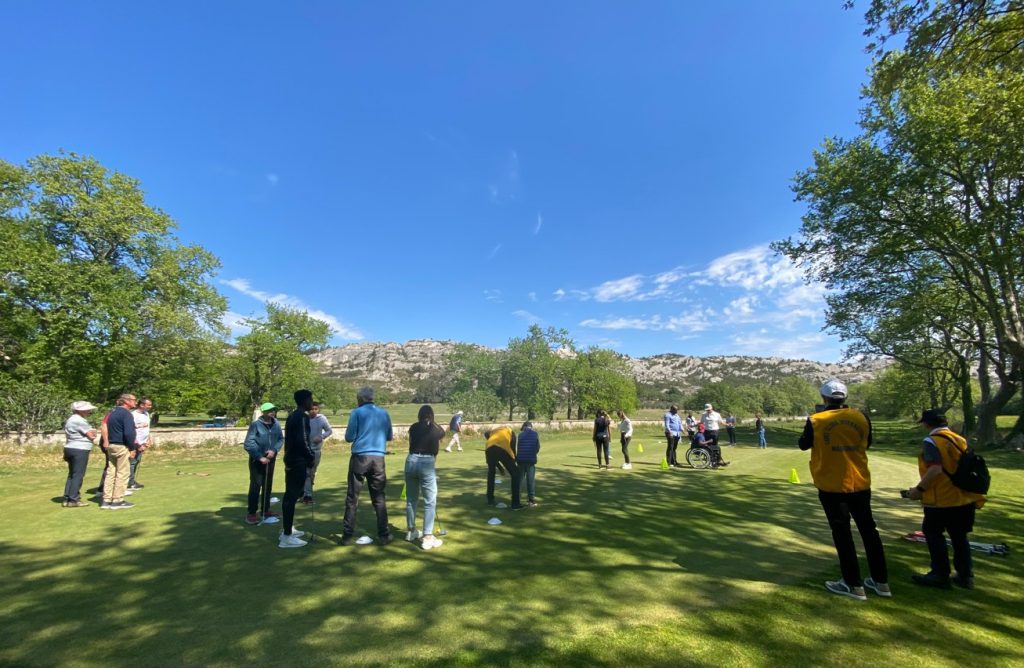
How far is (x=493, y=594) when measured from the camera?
4.84 meters

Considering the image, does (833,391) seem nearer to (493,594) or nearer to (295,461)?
(493,594)

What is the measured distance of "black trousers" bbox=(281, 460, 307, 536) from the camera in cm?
645

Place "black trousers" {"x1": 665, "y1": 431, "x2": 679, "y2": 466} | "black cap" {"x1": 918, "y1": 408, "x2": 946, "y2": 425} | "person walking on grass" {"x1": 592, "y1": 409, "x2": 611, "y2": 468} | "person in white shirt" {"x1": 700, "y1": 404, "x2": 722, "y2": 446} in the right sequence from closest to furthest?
"black cap" {"x1": 918, "y1": 408, "x2": 946, "y2": 425} < "person walking on grass" {"x1": 592, "y1": 409, "x2": 611, "y2": 468} < "black trousers" {"x1": 665, "y1": 431, "x2": 679, "y2": 466} < "person in white shirt" {"x1": 700, "y1": 404, "x2": 722, "y2": 446}

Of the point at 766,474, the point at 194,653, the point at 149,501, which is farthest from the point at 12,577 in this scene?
the point at 766,474

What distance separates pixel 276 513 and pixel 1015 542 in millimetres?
12182

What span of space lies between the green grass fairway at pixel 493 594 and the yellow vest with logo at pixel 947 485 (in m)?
0.94

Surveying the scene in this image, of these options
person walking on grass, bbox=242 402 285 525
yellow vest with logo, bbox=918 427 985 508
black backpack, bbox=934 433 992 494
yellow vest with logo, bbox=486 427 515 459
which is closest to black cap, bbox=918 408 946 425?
yellow vest with logo, bbox=918 427 985 508

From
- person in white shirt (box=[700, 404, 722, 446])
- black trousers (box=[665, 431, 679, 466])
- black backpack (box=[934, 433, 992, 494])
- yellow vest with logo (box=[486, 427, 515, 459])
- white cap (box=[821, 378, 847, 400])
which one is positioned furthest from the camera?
person in white shirt (box=[700, 404, 722, 446])

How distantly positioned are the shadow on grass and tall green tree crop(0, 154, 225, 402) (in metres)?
26.3

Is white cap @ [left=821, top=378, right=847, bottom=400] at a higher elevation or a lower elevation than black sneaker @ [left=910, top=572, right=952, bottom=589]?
higher

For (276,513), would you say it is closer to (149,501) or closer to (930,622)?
(149,501)

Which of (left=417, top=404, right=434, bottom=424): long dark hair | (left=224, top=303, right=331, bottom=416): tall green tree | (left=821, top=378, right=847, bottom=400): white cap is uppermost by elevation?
(left=224, top=303, right=331, bottom=416): tall green tree

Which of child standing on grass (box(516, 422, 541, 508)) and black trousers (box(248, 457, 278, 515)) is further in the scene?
child standing on grass (box(516, 422, 541, 508))

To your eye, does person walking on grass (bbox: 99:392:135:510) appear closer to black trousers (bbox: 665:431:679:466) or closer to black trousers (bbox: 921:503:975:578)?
black trousers (bbox: 921:503:975:578)
